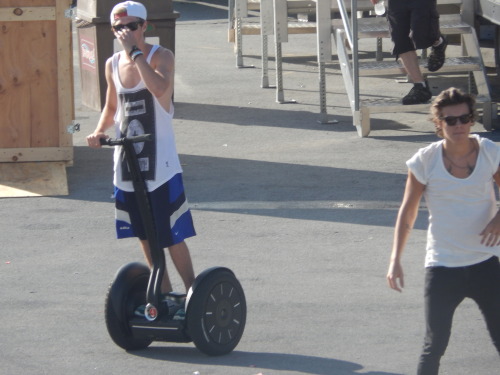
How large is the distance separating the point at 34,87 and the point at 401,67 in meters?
3.89

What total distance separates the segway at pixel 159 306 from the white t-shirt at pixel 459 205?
127 cm

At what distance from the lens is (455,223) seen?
439 cm

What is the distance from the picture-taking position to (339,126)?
11359 mm

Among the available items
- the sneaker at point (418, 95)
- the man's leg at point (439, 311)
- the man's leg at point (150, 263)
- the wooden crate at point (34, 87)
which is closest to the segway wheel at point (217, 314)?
the man's leg at point (150, 263)

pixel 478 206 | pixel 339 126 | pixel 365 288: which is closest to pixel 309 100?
pixel 339 126

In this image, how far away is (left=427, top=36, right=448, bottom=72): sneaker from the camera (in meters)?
10.8

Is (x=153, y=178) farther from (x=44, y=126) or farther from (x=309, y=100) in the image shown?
(x=309, y=100)

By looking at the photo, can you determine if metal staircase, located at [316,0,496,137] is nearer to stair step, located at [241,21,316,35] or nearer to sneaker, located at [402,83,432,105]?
sneaker, located at [402,83,432,105]

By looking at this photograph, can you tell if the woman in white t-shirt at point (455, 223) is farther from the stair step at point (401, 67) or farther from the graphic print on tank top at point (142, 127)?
the stair step at point (401, 67)

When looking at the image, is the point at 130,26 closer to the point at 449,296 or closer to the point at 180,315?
the point at 180,315

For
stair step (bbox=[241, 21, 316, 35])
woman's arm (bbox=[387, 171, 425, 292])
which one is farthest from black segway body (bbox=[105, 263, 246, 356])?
stair step (bbox=[241, 21, 316, 35])

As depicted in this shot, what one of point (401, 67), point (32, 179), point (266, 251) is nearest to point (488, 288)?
point (266, 251)

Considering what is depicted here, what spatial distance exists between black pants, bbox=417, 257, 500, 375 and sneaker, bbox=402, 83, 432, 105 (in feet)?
21.0

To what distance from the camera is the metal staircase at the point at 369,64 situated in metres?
10.6
